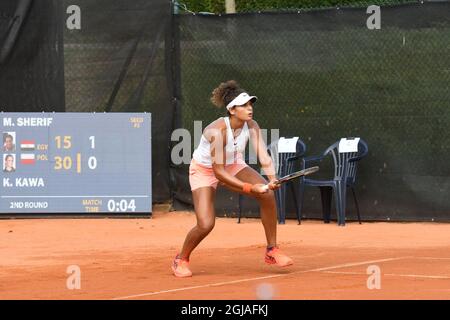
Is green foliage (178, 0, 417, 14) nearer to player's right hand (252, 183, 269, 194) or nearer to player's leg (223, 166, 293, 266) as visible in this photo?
player's leg (223, 166, 293, 266)

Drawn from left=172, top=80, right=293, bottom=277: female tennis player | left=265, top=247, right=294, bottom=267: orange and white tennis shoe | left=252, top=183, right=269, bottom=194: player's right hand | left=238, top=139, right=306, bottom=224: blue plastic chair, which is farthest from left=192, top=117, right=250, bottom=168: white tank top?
left=238, top=139, right=306, bottom=224: blue plastic chair

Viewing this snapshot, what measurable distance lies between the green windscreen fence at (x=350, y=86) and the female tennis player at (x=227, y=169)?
4.72 metres

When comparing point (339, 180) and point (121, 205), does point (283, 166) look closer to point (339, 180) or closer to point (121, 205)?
point (339, 180)

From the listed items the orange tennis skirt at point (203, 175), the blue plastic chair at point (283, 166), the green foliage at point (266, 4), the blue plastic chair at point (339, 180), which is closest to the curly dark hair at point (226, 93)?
the orange tennis skirt at point (203, 175)

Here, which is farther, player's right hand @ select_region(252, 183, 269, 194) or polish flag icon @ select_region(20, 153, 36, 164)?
polish flag icon @ select_region(20, 153, 36, 164)

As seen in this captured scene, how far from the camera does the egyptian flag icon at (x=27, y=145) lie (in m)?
15.1

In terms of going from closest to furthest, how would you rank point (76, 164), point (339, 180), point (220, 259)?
point (220, 259) < point (339, 180) < point (76, 164)

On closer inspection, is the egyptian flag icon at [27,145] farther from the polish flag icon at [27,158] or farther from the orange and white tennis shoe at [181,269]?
the orange and white tennis shoe at [181,269]

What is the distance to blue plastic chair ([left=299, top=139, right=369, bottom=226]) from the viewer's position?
1418cm

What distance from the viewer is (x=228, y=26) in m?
15.4

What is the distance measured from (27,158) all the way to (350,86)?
14.7 ft

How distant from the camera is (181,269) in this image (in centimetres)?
966

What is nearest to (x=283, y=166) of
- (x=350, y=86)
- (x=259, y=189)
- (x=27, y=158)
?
(x=350, y=86)
